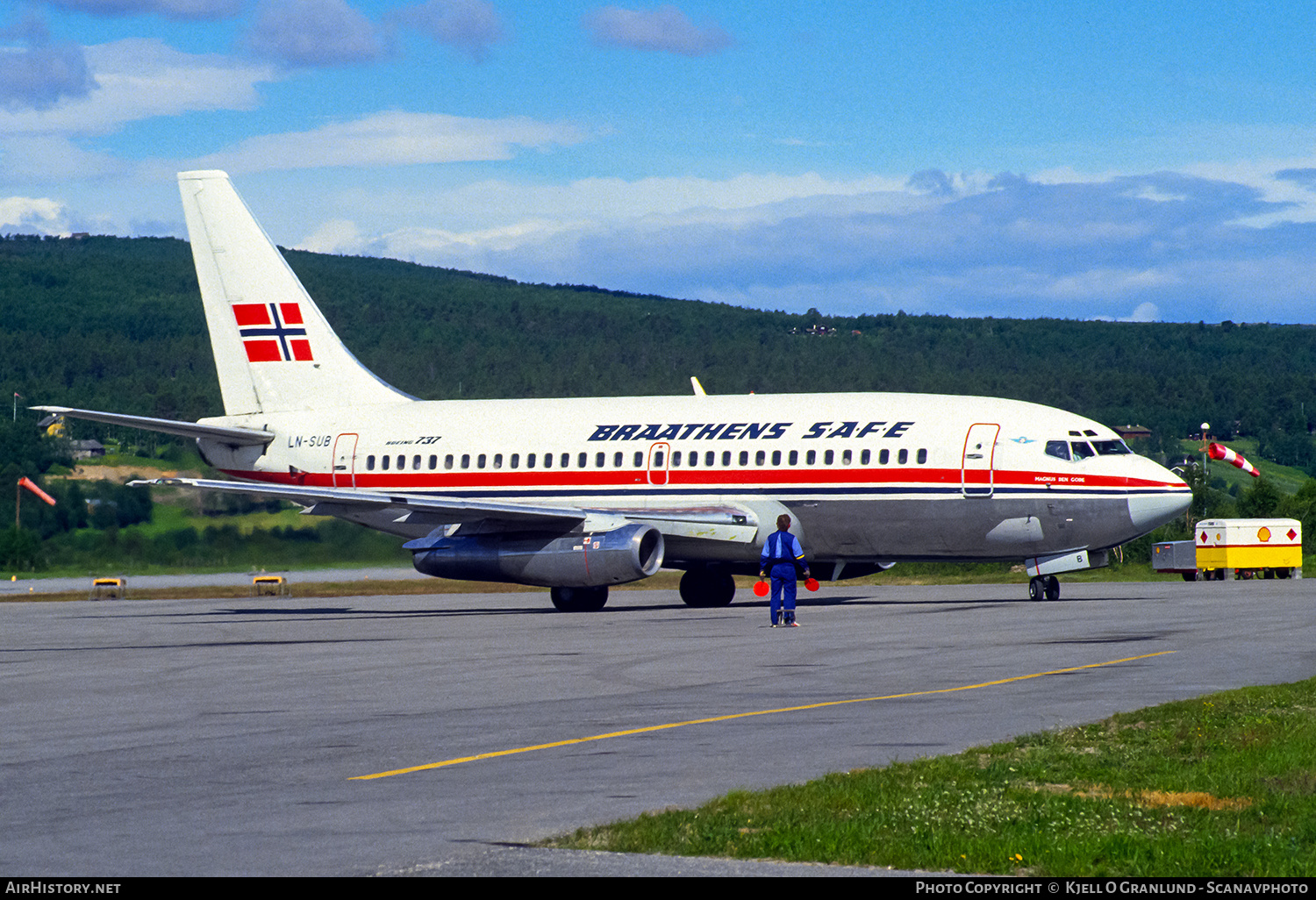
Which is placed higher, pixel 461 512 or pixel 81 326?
pixel 81 326

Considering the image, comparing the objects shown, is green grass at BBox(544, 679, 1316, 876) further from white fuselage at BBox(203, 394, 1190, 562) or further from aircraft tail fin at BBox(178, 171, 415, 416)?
aircraft tail fin at BBox(178, 171, 415, 416)

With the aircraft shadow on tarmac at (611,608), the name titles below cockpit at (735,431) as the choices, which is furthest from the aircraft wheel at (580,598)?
the name titles below cockpit at (735,431)

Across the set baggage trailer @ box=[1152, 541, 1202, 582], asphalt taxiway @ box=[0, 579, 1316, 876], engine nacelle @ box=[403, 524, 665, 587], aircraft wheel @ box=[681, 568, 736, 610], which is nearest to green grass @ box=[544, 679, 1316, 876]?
asphalt taxiway @ box=[0, 579, 1316, 876]

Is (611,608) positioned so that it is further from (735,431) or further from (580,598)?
(735,431)

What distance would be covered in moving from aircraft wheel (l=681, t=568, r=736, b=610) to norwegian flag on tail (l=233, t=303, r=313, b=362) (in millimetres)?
12095

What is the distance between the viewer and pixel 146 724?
14.4 metres

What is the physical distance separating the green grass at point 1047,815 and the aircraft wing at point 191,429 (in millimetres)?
27528

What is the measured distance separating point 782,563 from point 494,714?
1356cm

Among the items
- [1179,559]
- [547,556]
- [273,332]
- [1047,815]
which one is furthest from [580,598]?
[1179,559]

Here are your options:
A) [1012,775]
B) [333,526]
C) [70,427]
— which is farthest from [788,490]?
[70,427]

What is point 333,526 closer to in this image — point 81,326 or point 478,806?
point 478,806

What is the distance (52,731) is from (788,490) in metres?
21.5

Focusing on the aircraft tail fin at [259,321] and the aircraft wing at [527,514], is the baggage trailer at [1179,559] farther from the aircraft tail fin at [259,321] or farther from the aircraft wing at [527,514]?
the aircraft tail fin at [259,321]

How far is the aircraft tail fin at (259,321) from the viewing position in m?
41.3
